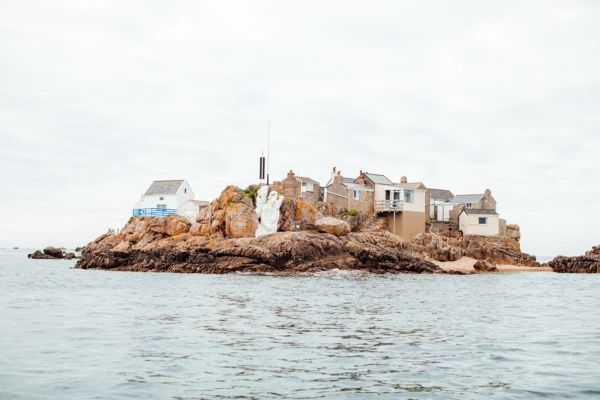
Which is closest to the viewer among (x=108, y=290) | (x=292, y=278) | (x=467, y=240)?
(x=108, y=290)

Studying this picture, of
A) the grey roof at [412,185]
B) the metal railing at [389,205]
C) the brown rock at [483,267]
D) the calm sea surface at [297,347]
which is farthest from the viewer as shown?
the grey roof at [412,185]

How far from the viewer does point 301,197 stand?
62.5 meters

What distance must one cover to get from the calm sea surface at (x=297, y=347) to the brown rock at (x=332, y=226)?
24.3m

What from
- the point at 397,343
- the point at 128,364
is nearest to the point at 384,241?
the point at 397,343

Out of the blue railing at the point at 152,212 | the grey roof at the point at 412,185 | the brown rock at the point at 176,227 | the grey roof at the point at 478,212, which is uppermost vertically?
the grey roof at the point at 412,185

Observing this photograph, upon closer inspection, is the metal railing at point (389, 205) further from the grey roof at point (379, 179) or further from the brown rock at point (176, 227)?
the brown rock at point (176, 227)

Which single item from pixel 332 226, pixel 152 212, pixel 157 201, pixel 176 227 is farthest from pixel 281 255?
pixel 157 201

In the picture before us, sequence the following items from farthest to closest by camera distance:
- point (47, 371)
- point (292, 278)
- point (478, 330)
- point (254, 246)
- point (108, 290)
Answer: point (254, 246), point (292, 278), point (108, 290), point (478, 330), point (47, 371)

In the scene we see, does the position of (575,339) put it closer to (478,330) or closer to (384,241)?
(478,330)

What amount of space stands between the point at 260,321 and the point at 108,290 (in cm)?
1680

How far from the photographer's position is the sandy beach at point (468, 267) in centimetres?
5844

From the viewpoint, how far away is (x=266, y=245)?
51.2m

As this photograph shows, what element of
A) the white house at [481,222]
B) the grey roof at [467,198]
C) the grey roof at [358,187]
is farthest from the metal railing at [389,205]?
the grey roof at [467,198]

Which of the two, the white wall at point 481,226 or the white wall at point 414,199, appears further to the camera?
the white wall at point 481,226
